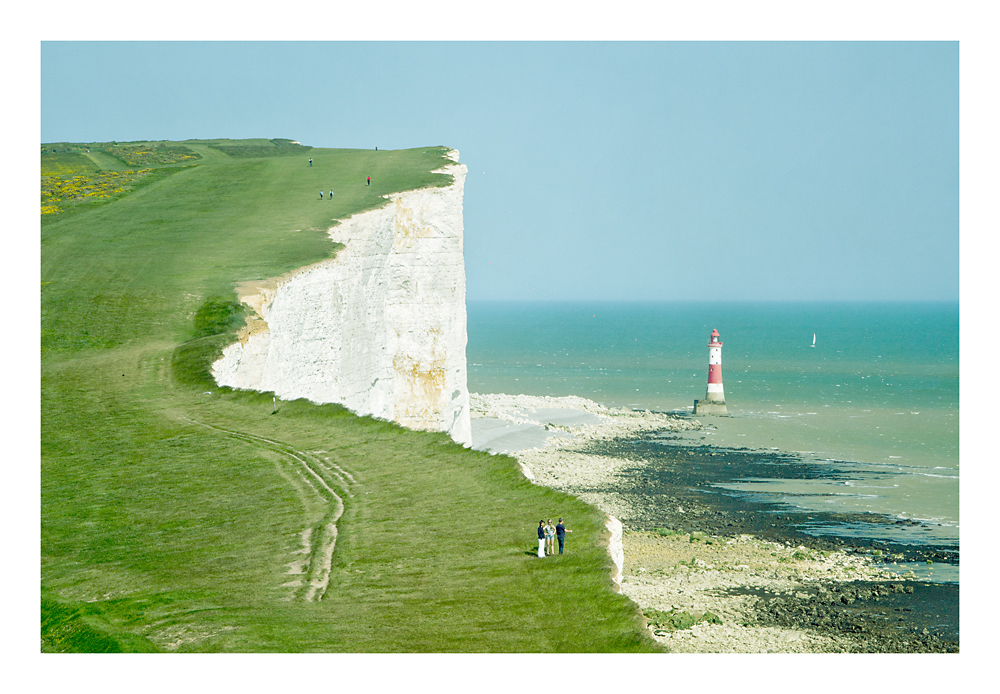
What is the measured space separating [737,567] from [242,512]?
14.4m

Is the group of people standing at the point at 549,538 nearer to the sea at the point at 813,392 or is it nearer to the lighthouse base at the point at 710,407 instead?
the sea at the point at 813,392

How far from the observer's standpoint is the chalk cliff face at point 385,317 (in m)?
26.3

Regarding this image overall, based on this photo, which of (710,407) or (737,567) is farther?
(710,407)

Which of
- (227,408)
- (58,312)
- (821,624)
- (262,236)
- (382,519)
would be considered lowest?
(821,624)

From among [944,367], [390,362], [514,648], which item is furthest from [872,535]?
[944,367]

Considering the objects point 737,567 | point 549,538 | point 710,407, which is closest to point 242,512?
point 549,538

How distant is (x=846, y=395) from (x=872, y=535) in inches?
1573

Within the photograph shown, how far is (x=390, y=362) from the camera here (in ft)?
114

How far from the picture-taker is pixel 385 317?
34375 mm

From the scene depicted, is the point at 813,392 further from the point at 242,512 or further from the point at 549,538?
the point at 242,512

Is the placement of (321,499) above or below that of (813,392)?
above

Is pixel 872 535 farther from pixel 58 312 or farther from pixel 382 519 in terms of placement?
pixel 58 312

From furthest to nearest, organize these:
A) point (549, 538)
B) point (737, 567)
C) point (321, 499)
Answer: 1. point (737, 567)
2. point (321, 499)
3. point (549, 538)

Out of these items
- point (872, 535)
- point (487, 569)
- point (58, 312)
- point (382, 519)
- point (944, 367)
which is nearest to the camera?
point (487, 569)
